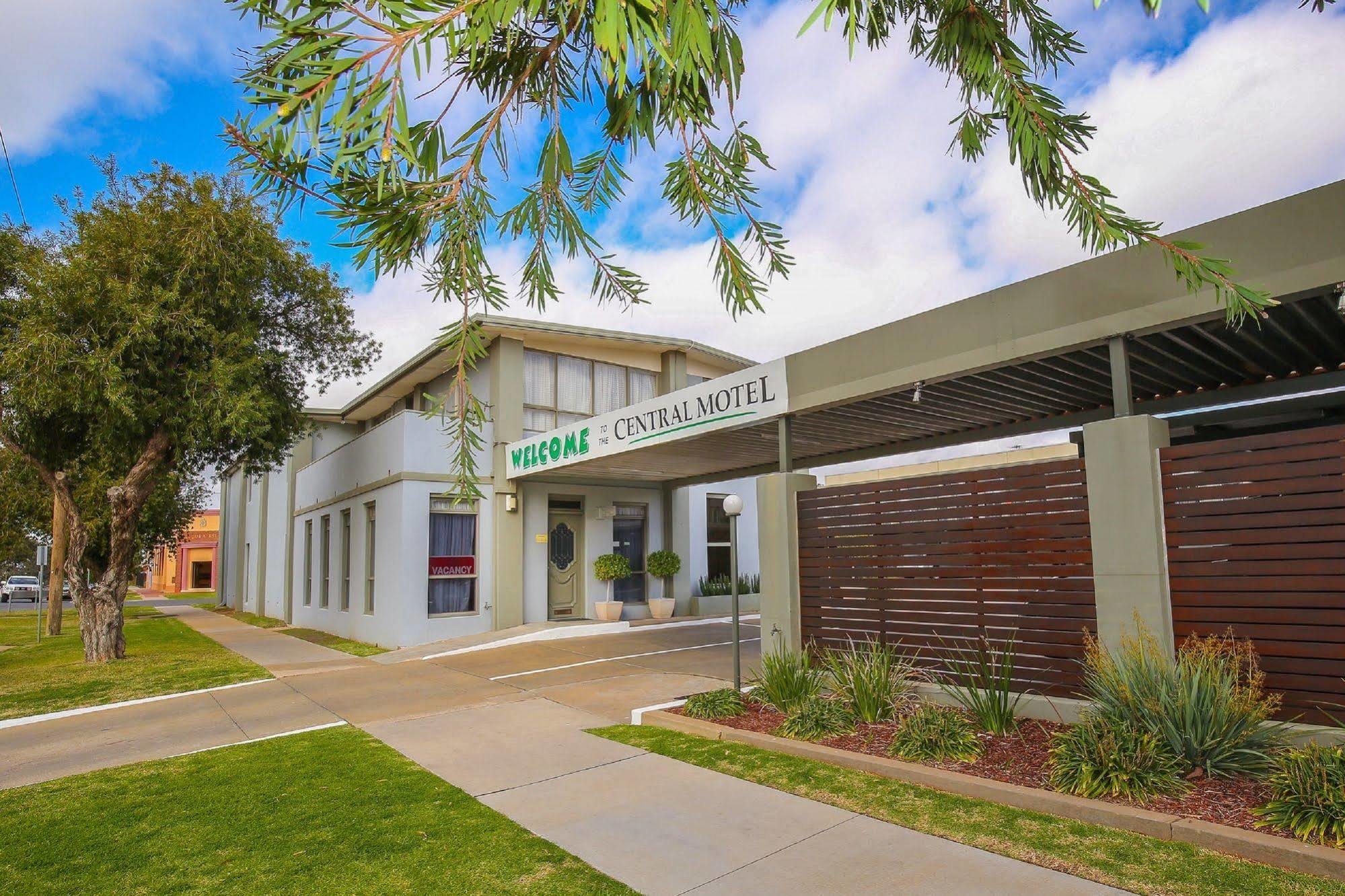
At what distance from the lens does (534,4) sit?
201 centimetres

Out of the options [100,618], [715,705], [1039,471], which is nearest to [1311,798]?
[1039,471]

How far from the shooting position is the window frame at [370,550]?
1642 cm

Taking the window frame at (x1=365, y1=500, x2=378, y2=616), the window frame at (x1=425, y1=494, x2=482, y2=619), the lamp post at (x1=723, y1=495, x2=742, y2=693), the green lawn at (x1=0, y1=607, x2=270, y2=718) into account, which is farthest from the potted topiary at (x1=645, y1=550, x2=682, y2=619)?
the lamp post at (x1=723, y1=495, x2=742, y2=693)

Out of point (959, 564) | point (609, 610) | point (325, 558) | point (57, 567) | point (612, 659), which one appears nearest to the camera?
point (959, 564)

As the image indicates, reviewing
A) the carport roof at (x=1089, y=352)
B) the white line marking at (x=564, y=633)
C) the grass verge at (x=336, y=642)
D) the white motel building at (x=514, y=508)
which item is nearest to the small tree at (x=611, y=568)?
the white motel building at (x=514, y=508)

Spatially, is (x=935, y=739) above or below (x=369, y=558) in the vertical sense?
below

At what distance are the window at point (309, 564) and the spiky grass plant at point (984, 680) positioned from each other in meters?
18.0

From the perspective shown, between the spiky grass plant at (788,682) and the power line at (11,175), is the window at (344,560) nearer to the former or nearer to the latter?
the power line at (11,175)

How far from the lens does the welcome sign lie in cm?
905

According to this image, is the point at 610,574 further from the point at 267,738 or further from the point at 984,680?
the point at 984,680

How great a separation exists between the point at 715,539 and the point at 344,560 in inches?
342

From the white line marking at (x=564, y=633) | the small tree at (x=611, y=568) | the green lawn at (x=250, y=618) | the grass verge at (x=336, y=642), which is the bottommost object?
the green lawn at (x=250, y=618)

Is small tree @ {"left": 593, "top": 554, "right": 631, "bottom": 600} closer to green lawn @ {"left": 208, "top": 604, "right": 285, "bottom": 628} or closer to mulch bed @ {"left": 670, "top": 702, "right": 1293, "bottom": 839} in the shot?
mulch bed @ {"left": 670, "top": 702, "right": 1293, "bottom": 839}

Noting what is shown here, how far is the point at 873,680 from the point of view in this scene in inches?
269
